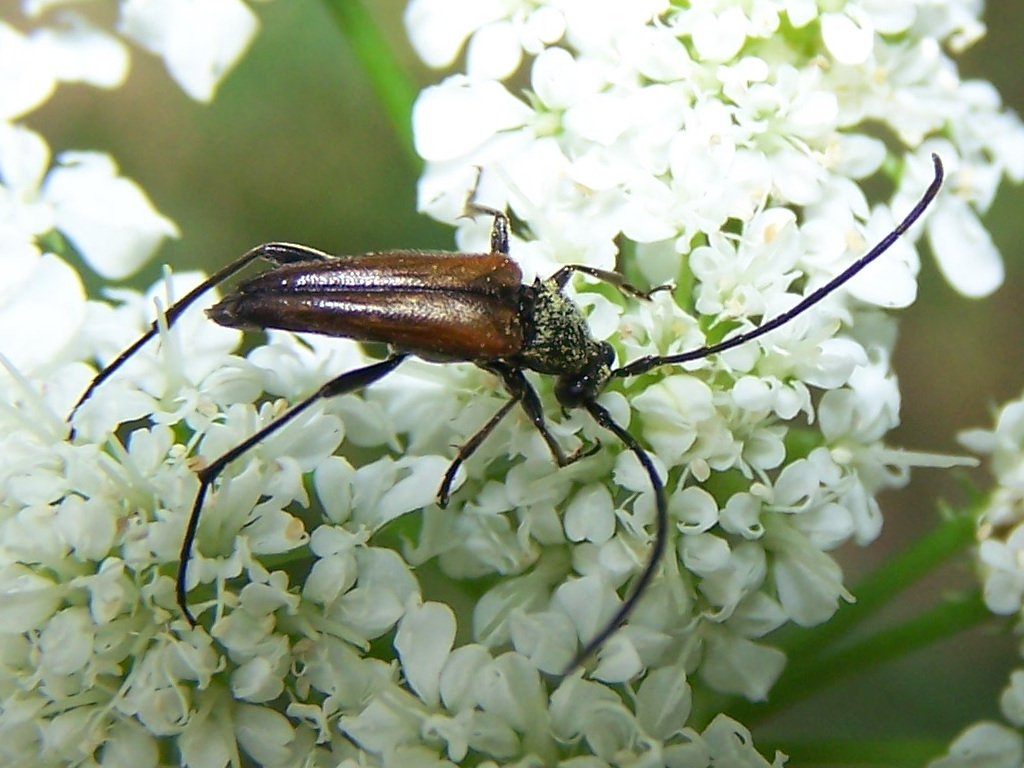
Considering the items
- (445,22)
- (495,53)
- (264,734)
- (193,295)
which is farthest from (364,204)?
(264,734)

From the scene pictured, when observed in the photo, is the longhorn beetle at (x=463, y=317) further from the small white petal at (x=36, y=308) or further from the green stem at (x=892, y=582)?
the green stem at (x=892, y=582)

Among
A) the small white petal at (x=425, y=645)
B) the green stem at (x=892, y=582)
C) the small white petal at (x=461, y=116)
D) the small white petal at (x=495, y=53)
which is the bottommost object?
the green stem at (x=892, y=582)

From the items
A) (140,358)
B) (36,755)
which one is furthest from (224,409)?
(36,755)

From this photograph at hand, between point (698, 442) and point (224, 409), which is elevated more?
point (224, 409)

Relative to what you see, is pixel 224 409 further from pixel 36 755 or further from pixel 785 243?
pixel 785 243

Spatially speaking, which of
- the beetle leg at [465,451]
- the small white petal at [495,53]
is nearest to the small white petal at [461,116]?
the small white petal at [495,53]

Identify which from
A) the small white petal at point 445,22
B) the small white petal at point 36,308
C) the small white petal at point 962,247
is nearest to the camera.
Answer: the small white petal at point 36,308

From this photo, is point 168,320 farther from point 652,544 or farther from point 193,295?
point 652,544
